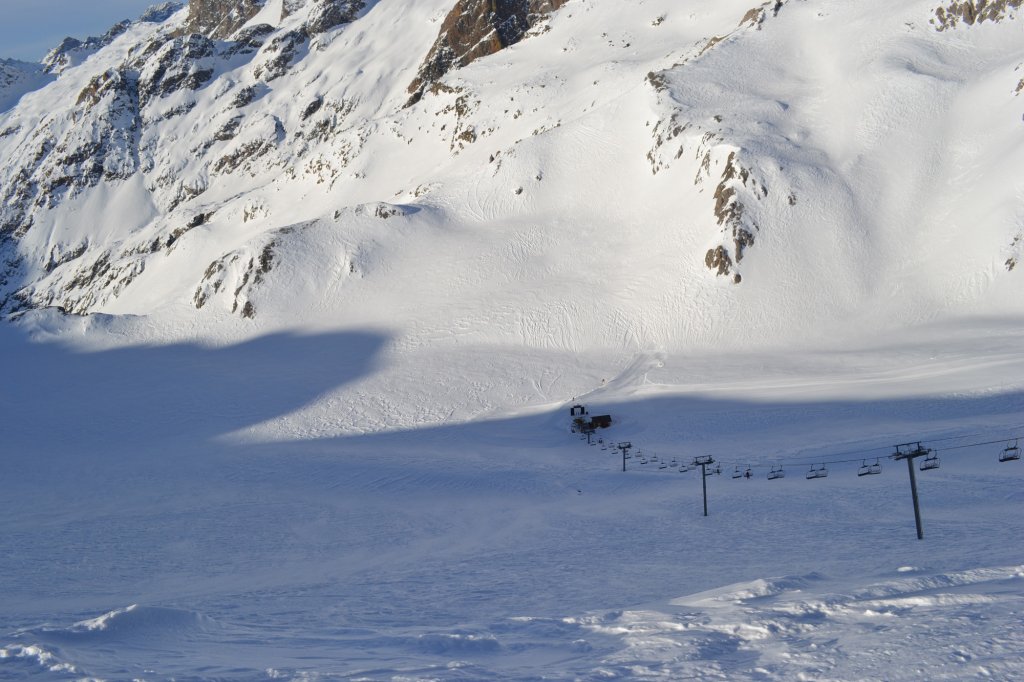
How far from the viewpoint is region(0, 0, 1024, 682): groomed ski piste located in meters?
17.9

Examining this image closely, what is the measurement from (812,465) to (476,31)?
370ft

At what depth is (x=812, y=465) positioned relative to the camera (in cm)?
4003

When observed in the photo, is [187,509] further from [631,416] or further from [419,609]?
[631,416]

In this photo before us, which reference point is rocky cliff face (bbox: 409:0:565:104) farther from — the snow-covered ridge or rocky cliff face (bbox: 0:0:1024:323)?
the snow-covered ridge

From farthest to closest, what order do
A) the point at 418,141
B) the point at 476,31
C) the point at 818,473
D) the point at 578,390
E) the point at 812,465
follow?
the point at 476,31 → the point at 418,141 → the point at 578,390 → the point at 812,465 → the point at 818,473

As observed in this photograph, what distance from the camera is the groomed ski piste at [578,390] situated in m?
17.9

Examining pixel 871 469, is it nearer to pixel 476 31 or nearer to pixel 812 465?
pixel 812 465

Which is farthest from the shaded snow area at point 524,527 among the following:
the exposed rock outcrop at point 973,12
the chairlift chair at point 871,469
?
the exposed rock outcrop at point 973,12

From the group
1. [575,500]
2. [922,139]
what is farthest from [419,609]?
[922,139]

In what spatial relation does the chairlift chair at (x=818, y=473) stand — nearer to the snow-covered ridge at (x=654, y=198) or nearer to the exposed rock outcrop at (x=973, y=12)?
the snow-covered ridge at (x=654, y=198)

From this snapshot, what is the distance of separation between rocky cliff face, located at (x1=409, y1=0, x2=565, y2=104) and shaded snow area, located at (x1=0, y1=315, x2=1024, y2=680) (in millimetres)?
76671

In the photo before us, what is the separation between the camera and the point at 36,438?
5538cm

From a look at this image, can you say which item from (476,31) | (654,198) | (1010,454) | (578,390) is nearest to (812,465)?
(1010,454)

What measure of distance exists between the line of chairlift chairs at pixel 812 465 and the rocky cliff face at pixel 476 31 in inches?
3888
